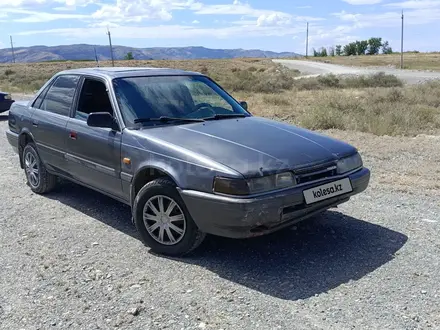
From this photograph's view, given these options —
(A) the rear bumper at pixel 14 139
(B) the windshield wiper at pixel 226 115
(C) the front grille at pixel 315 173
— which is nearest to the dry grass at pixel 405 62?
(B) the windshield wiper at pixel 226 115

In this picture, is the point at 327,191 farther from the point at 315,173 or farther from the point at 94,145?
the point at 94,145

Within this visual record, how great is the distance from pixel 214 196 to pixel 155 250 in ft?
3.20

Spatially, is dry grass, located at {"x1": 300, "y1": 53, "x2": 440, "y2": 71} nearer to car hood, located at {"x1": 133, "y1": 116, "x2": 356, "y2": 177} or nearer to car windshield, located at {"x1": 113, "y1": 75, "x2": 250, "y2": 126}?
car windshield, located at {"x1": 113, "y1": 75, "x2": 250, "y2": 126}

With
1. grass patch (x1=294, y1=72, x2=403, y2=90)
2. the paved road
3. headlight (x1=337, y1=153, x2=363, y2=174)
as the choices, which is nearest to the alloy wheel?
headlight (x1=337, y1=153, x2=363, y2=174)

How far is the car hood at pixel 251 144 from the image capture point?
3.95 metres

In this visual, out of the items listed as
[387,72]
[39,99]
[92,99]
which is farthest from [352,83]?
[92,99]

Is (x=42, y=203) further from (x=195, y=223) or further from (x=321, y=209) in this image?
(x=321, y=209)

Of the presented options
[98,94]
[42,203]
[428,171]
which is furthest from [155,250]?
[428,171]

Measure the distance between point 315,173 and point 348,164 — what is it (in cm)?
55

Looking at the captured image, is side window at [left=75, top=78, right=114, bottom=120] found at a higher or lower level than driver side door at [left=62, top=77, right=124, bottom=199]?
higher

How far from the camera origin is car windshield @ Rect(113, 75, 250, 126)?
16.0 feet

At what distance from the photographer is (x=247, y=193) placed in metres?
3.78

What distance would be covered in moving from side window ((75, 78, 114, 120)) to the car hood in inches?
33.3

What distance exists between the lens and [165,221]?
435 centimetres
